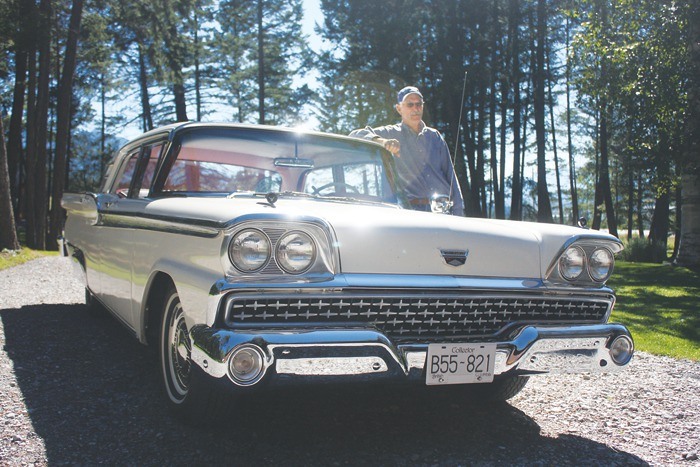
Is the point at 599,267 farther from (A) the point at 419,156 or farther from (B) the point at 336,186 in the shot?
(A) the point at 419,156

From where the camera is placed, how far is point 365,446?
9.98 feet

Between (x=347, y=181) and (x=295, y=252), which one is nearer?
(x=295, y=252)

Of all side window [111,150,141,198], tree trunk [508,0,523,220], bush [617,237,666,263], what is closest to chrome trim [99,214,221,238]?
side window [111,150,141,198]

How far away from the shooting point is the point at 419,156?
5066 millimetres

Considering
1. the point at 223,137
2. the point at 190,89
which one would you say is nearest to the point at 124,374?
the point at 223,137

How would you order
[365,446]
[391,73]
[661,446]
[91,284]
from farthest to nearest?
[391,73] → [91,284] → [661,446] → [365,446]

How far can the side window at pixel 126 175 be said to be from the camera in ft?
15.2

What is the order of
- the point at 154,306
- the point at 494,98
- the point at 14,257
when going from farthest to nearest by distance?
the point at 494,98 < the point at 14,257 < the point at 154,306

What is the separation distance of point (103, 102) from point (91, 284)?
35.4 meters

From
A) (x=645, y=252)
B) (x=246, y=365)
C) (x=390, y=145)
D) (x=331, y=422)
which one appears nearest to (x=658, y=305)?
(x=390, y=145)

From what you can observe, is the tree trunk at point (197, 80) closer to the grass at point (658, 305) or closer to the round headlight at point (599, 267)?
the grass at point (658, 305)

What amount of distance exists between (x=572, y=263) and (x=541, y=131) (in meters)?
19.8

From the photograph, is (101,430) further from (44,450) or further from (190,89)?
(190,89)

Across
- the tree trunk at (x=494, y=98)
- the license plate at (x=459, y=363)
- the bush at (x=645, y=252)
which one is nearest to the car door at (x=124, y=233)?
the license plate at (x=459, y=363)
